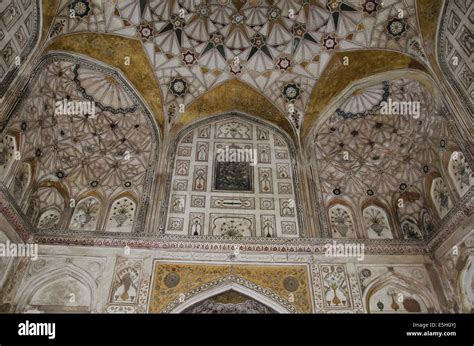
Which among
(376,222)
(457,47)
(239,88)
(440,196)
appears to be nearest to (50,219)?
(239,88)

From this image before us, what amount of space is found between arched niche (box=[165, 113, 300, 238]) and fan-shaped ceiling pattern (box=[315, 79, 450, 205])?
1174 mm

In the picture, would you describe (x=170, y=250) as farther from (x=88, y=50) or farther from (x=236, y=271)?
(x=88, y=50)

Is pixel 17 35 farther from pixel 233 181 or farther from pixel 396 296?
pixel 396 296

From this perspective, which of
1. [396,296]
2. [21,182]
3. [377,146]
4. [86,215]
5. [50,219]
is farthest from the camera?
[377,146]

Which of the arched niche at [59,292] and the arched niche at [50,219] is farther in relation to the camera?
the arched niche at [50,219]

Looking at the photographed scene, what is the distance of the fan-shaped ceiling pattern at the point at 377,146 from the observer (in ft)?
31.2

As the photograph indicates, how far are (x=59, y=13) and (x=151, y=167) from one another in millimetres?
4143

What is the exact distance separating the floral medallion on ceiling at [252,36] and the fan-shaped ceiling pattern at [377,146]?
3.53 feet

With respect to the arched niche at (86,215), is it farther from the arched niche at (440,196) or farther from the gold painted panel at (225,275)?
the arched niche at (440,196)

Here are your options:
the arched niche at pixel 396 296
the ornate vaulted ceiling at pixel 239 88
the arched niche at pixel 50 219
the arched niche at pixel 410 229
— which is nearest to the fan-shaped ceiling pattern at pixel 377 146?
the ornate vaulted ceiling at pixel 239 88

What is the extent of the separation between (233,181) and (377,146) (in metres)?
3.95

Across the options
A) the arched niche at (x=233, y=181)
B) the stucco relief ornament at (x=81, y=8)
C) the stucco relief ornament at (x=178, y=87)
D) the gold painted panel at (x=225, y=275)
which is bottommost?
the gold painted panel at (x=225, y=275)

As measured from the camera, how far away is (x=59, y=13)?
8844 millimetres

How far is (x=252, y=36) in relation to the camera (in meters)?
10.6
